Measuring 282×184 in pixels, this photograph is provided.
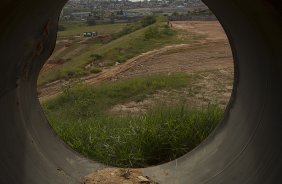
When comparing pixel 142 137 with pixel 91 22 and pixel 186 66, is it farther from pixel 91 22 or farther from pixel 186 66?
pixel 91 22

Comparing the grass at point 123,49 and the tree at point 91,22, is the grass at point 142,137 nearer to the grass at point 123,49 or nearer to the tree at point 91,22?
the grass at point 123,49

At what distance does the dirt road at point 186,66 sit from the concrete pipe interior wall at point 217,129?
5.14m

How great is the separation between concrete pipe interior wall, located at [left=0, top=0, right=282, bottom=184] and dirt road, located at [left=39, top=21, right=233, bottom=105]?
514 centimetres

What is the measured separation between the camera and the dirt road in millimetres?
10203

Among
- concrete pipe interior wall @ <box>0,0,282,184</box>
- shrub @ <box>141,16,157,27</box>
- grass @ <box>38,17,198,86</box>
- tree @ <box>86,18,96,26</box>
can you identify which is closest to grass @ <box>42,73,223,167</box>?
concrete pipe interior wall @ <box>0,0,282,184</box>

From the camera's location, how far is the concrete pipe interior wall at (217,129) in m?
2.17

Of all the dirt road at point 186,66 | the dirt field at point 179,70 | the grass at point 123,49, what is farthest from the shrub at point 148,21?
the dirt road at point 186,66

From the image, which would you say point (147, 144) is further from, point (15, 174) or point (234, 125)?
point (15, 174)

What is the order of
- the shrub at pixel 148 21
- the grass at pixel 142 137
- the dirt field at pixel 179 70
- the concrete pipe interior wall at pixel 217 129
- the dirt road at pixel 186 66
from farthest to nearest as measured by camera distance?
the shrub at pixel 148 21
the dirt road at pixel 186 66
the dirt field at pixel 179 70
the grass at pixel 142 137
the concrete pipe interior wall at pixel 217 129

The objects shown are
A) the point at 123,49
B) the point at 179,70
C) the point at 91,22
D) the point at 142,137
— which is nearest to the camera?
the point at 142,137

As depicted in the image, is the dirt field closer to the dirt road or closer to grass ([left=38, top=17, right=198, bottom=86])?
the dirt road

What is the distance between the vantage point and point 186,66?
43.0ft

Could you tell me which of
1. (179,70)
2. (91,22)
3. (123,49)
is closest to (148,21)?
(91,22)

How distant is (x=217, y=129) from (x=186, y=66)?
9997mm
